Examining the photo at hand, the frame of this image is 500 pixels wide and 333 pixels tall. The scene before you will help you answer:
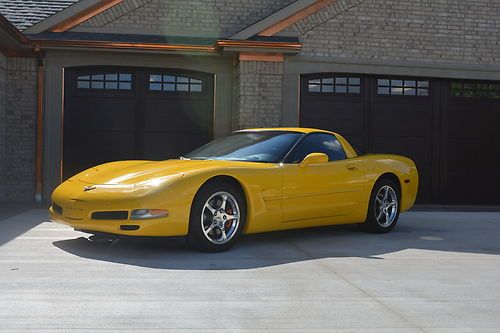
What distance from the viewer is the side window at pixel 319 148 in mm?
6496

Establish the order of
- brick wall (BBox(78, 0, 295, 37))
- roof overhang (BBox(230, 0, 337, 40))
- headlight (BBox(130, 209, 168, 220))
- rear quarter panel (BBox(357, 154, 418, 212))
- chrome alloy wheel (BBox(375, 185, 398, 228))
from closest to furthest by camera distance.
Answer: headlight (BBox(130, 209, 168, 220)) < rear quarter panel (BBox(357, 154, 418, 212)) < chrome alloy wheel (BBox(375, 185, 398, 228)) < roof overhang (BBox(230, 0, 337, 40)) < brick wall (BBox(78, 0, 295, 37))

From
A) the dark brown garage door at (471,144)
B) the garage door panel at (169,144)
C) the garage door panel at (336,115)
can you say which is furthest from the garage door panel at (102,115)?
the dark brown garage door at (471,144)

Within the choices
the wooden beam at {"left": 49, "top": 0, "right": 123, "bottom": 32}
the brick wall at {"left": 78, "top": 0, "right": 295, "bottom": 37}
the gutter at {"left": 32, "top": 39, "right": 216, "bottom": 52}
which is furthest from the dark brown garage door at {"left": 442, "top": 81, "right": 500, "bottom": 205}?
the wooden beam at {"left": 49, "top": 0, "right": 123, "bottom": 32}

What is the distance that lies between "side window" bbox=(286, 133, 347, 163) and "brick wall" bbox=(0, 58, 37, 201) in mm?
6574

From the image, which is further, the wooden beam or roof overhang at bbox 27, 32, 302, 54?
the wooden beam

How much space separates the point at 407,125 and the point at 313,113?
2.10 metres

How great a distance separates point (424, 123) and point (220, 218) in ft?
24.8

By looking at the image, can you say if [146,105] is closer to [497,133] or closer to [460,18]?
[460,18]

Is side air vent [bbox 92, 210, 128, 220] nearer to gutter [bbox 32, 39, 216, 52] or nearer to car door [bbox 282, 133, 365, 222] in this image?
car door [bbox 282, 133, 365, 222]

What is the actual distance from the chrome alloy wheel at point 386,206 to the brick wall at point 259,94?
4.03 m

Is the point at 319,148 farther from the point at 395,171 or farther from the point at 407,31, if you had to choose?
the point at 407,31

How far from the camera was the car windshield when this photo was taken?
21.0 feet

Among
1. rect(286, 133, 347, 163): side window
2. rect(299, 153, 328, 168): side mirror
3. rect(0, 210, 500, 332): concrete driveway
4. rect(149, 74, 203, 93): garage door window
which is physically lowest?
rect(0, 210, 500, 332): concrete driveway

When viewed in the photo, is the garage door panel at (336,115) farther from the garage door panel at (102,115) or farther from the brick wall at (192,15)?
the garage door panel at (102,115)
